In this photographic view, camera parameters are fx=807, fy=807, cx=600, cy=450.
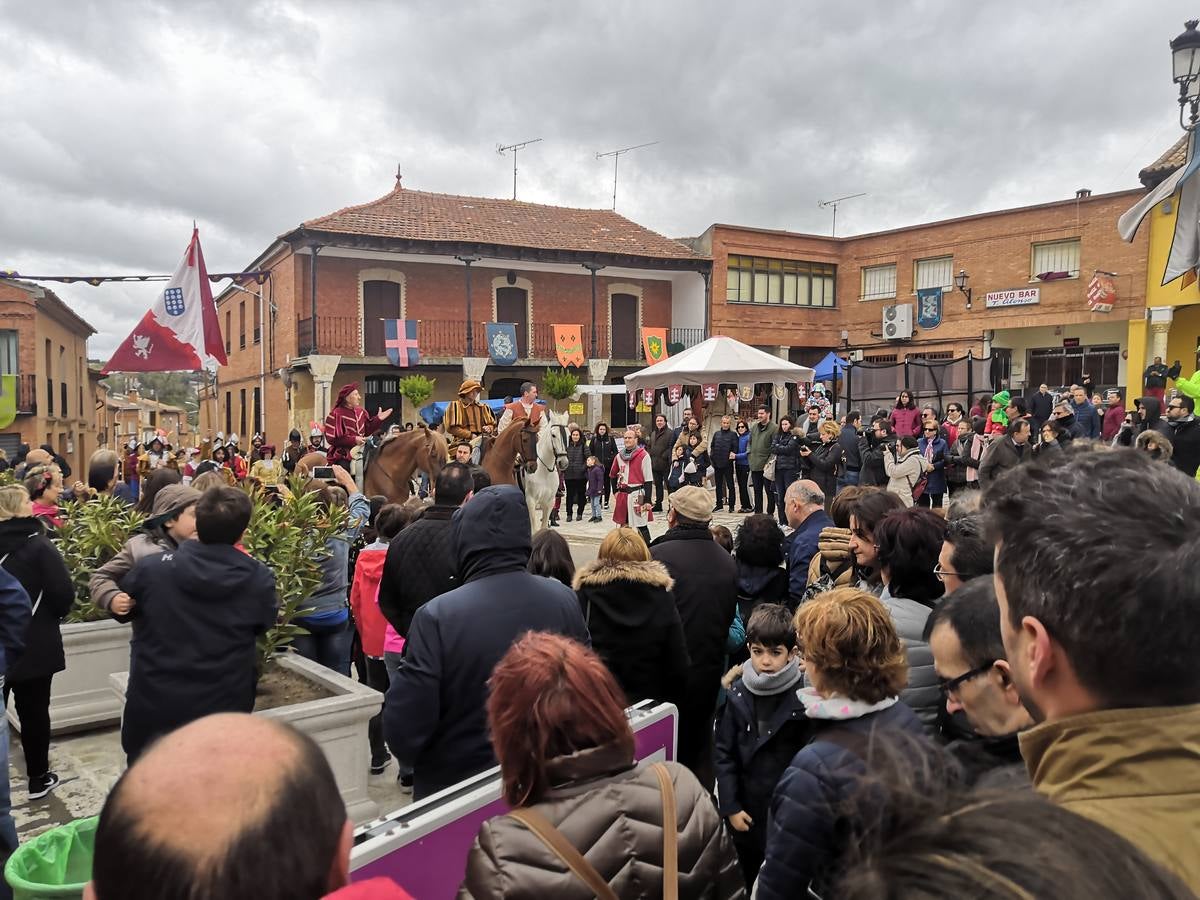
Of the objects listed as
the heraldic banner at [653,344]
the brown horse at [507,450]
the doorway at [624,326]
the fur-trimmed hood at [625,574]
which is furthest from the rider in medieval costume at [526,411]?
the doorway at [624,326]

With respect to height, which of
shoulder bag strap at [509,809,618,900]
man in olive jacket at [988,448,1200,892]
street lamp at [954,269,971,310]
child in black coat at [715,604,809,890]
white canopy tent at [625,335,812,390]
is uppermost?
street lamp at [954,269,971,310]

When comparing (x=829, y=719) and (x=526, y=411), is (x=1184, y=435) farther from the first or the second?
(x=829, y=719)

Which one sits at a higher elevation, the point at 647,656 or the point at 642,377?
the point at 642,377

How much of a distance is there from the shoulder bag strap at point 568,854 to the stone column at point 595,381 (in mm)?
25165

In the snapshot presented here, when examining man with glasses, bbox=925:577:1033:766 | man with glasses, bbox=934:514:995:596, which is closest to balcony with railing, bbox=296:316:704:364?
man with glasses, bbox=934:514:995:596

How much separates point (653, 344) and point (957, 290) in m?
10.4

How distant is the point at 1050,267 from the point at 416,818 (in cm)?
2868

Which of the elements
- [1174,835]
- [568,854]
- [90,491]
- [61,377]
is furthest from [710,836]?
[61,377]

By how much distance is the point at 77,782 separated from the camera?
16.2 ft

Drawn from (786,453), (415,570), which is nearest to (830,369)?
(786,453)

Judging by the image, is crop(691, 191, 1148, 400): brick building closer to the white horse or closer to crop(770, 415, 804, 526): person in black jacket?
crop(770, 415, 804, 526): person in black jacket

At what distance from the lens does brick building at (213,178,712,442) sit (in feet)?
80.8

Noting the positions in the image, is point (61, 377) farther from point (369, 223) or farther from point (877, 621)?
point (877, 621)

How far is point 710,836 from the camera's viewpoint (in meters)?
1.84
